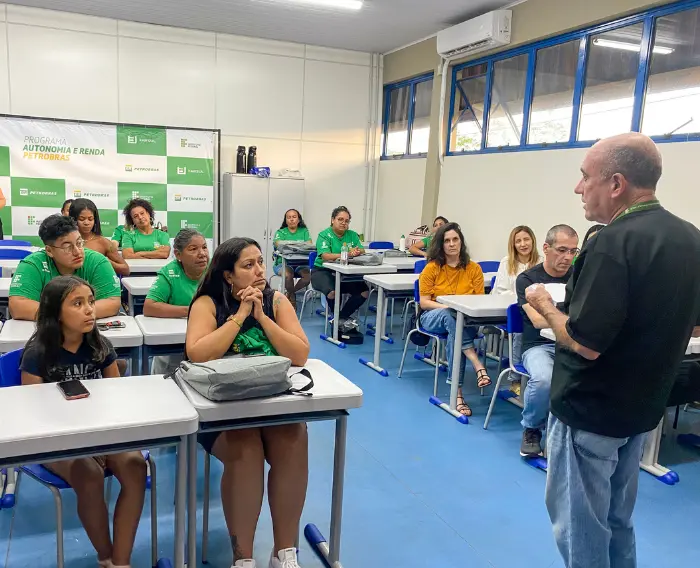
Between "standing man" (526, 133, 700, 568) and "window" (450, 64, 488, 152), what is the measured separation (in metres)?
5.26

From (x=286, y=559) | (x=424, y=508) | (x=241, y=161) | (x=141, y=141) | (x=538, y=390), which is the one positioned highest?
(x=141, y=141)

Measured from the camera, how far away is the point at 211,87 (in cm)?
762

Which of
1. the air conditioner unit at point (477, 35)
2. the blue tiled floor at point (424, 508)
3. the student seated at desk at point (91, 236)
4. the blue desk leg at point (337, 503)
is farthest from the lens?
the air conditioner unit at point (477, 35)

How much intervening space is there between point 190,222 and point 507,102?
420cm

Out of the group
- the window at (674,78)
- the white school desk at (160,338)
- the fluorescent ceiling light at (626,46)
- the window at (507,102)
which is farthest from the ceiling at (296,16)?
the white school desk at (160,338)

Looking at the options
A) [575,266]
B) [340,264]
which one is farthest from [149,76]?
[575,266]

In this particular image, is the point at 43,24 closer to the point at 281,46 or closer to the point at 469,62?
the point at 281,46

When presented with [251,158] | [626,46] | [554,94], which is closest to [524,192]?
[554,94]

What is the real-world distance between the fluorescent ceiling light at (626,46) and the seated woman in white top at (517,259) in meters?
1.78

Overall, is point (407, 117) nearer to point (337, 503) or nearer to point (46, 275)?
point (46, 275)

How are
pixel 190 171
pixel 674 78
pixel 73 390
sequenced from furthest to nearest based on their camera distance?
pixel 190 171, pixel 674 78, pixel 73 390

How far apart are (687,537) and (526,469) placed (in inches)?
30.6

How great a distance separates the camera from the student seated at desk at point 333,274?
5.69m

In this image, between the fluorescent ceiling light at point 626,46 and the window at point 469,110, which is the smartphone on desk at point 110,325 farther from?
the window at point 469,110
